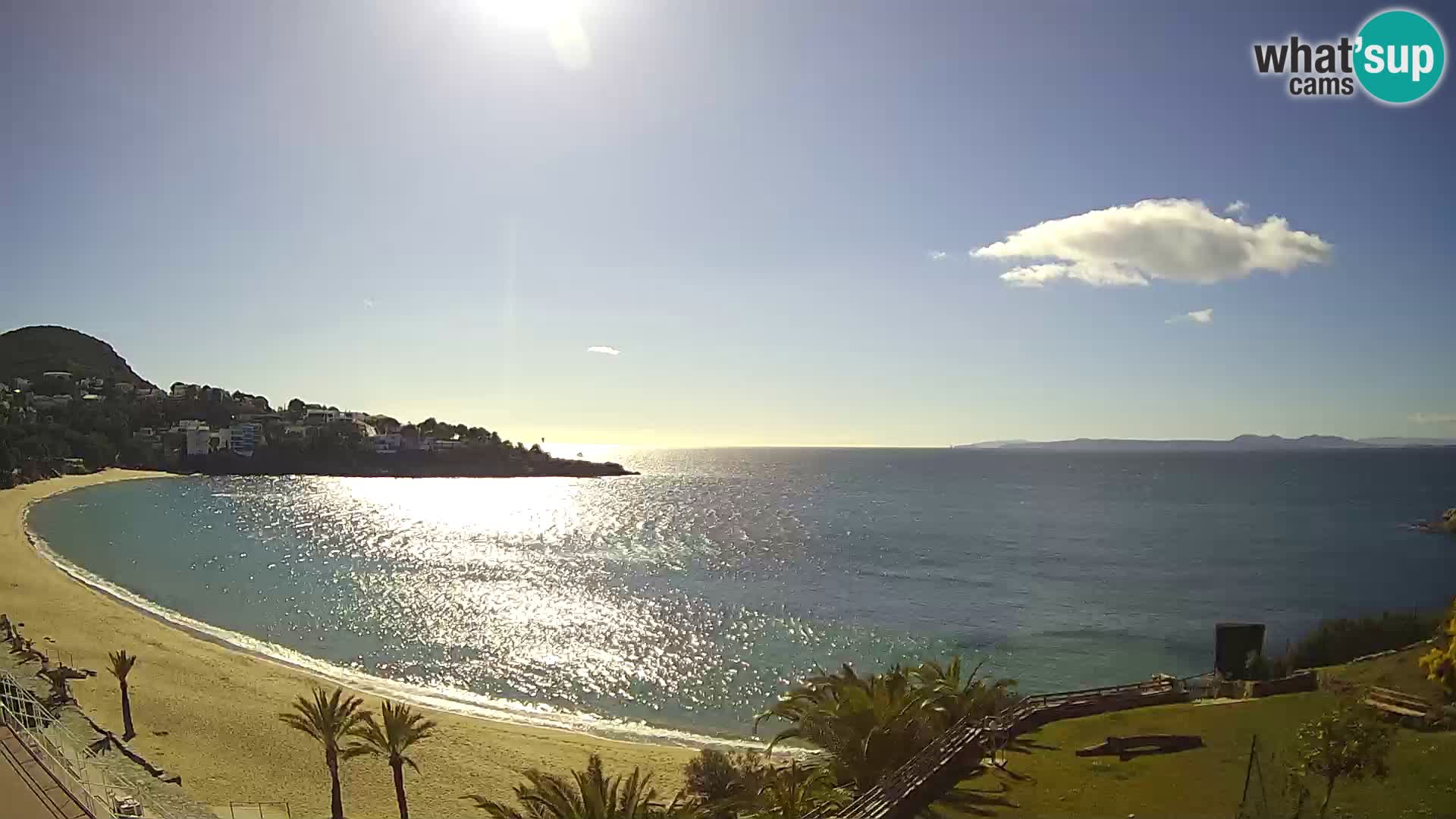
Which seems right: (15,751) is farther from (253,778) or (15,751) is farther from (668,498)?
(668,498)

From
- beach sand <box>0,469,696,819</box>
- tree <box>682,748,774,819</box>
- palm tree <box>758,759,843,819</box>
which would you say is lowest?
beach sand <box>0,469,696,819</box>

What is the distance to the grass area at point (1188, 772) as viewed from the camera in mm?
14453

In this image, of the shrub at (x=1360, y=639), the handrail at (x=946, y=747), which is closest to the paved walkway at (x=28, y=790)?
the handrail at (x=946, y=747)

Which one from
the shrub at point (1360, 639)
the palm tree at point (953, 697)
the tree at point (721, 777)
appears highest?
the palm tree at point (953, 697)

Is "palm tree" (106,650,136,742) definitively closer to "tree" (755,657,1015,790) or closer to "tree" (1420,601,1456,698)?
"tree" (755,657,1015,790)

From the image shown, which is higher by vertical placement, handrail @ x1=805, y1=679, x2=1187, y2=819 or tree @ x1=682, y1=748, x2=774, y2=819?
handrail @ x1=805, y1=679, x2=1187, y2=819

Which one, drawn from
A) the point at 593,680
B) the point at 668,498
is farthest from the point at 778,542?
the point at 668,498

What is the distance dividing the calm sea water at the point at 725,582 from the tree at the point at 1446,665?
2422 centimetres

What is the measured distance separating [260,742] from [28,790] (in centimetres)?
1868

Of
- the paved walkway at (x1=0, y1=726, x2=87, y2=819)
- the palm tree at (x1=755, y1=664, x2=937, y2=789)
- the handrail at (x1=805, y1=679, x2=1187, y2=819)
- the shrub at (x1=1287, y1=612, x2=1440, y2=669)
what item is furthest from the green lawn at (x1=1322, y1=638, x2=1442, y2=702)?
the paved walkway at (x1=0, y1=726, x2=87, y2=819)

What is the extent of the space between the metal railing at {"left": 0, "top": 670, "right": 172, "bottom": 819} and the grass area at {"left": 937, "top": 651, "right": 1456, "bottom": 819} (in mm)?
16183

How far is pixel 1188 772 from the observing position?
17.0m

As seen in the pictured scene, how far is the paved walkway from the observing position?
529 inches

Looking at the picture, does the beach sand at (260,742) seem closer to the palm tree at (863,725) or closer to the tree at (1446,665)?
the palm tree at (863,725)
